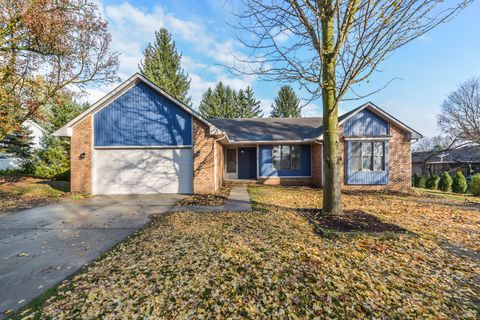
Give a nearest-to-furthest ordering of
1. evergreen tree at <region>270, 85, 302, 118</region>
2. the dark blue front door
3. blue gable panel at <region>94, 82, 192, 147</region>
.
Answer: blue gable panel at <region>94, 82, 192, 147</region>
the dark blue front door
evergreen tree at <region>270, 85, 302, 118</region>

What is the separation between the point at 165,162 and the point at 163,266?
8051 millimetres

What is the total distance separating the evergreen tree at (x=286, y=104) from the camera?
34.4 meters

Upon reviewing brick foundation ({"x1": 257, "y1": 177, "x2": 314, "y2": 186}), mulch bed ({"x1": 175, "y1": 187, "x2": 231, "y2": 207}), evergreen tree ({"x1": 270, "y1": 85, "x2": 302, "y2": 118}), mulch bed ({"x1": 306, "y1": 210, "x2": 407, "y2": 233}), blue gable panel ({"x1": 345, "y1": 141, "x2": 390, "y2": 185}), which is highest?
evergreen tree ({"x1": 270, "y1": 85, "x2": 302, "y2": 118})

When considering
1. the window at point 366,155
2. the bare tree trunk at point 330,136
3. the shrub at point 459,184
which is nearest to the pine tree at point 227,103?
the window at point 366,155

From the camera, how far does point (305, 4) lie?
5.40m

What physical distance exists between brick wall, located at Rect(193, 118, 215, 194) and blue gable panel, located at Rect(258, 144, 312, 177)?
187 inches

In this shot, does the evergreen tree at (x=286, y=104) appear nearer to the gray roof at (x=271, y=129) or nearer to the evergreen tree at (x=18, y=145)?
the gray roof at (x=271, y=129)

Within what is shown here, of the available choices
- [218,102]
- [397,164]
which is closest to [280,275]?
[397,164]

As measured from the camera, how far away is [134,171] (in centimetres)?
1091

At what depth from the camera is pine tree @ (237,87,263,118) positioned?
3641 centimetres

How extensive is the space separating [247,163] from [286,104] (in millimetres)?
21712

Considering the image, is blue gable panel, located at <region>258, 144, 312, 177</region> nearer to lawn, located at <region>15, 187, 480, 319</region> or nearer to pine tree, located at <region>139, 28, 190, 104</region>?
lawn, located at <region>15, 187, 480, 319</region>

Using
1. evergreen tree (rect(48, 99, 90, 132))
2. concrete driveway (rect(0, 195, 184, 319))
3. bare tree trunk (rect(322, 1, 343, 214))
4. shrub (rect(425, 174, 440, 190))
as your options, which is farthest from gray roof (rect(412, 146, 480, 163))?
evergreen tree (rect(48, 99, 90, 132))

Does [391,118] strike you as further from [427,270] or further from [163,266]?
[163,266]
